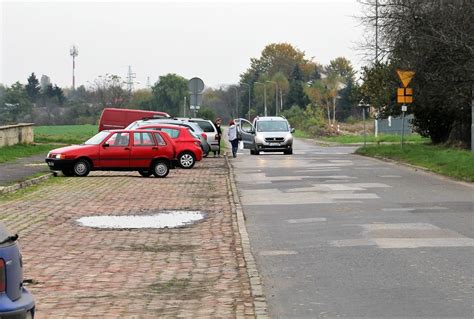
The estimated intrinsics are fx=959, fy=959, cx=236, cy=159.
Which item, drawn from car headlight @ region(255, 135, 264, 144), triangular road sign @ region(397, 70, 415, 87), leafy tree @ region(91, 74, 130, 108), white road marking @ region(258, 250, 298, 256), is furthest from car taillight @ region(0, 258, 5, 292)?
leafy tree @ region(91, 74, 130, 108)

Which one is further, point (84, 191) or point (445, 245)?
point (84, 191)

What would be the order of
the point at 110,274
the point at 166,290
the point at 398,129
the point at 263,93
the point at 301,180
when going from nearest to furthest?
the point at 166,290 → the point at 110,274 → the point at 301,180 → the point at 398,129 → the point at 263,93

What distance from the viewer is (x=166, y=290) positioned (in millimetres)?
9133

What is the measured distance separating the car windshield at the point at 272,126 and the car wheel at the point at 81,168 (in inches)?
782

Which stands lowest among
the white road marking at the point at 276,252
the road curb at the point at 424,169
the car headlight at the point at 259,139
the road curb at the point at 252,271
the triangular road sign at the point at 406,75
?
the road curb at the point at 424,169

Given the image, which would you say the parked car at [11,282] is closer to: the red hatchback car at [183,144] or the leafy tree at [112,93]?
the red hatchback car at [183,144]

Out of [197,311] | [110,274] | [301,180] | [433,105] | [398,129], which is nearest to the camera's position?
[197,311]

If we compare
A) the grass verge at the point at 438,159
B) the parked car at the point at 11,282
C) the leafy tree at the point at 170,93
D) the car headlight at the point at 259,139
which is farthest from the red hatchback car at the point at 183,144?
the leafy tree at the point at 170,93

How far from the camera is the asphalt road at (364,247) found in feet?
27.9

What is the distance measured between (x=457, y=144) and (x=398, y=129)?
40465mm

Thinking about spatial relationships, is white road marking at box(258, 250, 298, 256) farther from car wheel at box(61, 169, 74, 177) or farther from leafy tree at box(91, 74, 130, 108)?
leafy tree at box(91, 74, 130, 108)

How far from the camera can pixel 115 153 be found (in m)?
26.7

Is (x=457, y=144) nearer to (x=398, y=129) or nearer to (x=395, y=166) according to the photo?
(x=395, y=166)

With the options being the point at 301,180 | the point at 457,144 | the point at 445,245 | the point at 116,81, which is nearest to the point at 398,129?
the point at 116,81
